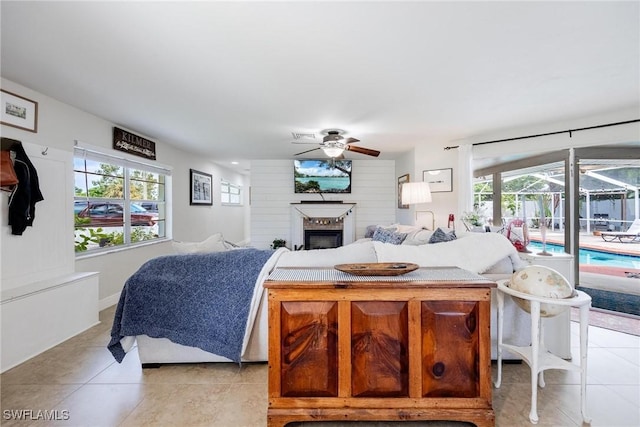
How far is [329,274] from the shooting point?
1664mm

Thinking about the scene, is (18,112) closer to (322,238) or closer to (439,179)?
(322,238)

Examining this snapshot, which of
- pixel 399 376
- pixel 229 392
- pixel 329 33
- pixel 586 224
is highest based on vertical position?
pixel 329 33

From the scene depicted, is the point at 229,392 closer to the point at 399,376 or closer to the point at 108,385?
the point at 108,385

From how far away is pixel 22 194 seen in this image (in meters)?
2.52

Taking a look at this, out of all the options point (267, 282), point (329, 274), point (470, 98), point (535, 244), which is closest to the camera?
point (267, 282)

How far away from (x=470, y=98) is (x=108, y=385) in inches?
156

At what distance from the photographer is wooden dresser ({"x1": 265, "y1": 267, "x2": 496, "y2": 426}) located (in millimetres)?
1477

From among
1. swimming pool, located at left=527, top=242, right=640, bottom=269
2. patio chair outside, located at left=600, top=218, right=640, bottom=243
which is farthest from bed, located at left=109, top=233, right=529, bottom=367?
patio chair outside, located at left=600, top=218, right=640, bottom=243

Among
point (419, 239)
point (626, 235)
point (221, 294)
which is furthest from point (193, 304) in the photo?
point (626, 235)

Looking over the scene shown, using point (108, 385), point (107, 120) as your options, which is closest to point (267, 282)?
point (108, 385)

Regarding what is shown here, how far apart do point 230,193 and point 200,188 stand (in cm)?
203

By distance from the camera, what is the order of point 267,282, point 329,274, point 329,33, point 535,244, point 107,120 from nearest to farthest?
1. point 267,282
2. point 329,274
3. point 329,33
4. point 107,120
5. point 535,244

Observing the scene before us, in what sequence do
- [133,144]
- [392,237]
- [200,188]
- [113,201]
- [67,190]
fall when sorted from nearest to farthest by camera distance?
[67,190], [392,237], [113,201], [133,144], [200,188]

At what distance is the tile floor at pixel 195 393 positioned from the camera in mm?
1682
